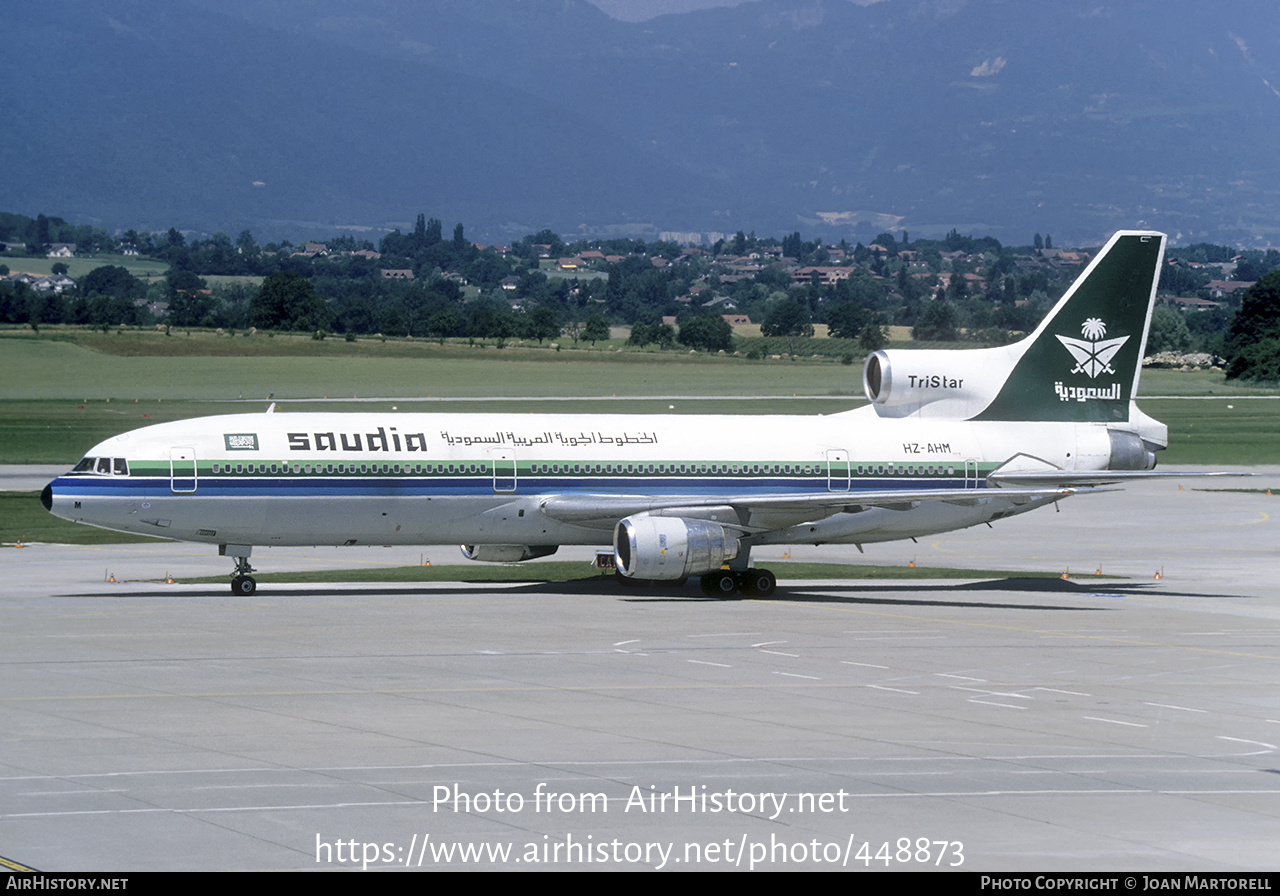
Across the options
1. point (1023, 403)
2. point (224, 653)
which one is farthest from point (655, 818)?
point (1023, 403)

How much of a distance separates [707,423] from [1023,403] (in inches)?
397

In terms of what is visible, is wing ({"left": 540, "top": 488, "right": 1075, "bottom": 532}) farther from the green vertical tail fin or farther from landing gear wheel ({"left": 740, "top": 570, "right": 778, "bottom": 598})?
the green vertical tail fin

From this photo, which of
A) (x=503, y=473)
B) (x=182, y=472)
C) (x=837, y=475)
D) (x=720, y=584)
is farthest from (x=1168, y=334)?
(x=182, y=472)

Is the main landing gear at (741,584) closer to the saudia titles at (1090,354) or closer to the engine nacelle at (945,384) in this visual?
the engine nacelle at (945,384)

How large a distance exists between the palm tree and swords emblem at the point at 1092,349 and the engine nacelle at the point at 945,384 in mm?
1877

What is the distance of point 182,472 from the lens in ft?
146

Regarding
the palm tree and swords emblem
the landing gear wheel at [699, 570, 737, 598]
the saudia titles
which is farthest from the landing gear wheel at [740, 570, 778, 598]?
the palm tree and swords emblem

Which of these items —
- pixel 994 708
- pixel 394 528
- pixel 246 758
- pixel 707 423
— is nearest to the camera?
pixel 246 758

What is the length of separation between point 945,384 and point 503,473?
14.5 metres

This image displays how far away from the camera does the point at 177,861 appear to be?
61.8 feet

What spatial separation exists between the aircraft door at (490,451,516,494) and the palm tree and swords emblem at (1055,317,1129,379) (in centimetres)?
1785

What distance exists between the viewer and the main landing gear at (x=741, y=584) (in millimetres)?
47594

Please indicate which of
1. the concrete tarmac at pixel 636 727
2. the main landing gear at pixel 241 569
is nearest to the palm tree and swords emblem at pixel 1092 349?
the concrete tarmac at pixel 636 727

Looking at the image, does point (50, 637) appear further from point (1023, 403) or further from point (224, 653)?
point (1023, 403)
